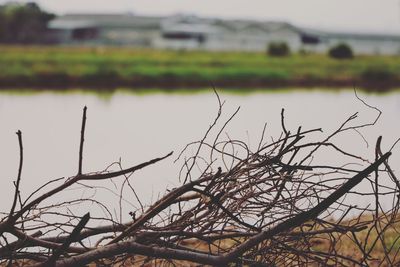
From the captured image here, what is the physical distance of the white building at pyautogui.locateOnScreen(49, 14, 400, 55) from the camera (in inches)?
2191

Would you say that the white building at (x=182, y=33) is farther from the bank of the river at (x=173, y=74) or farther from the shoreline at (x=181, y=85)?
the shoreline at (x=181, y=85)

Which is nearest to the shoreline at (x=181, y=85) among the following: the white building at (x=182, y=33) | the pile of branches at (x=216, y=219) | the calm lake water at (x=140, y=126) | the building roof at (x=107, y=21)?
the calm lake water at (x=140, y=126)

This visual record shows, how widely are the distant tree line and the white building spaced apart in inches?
134

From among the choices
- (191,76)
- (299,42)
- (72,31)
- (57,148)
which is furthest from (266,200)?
(299,42)

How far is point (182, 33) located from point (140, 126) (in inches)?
1711

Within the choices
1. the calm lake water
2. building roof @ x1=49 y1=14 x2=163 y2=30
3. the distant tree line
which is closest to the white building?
building roof @ x1=49 y1=14 x2=163 y2=30

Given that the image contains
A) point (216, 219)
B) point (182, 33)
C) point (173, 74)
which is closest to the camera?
point (216, 219)

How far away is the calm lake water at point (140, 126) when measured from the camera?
9.34 meters

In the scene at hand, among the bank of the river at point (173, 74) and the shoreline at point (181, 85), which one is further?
the bank of the river at point (173, 74)

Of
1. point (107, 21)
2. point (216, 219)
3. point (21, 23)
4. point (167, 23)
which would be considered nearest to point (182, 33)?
point (167, 23)

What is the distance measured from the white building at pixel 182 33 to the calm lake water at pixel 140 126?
32.4 meters

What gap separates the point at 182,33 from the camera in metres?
58.1

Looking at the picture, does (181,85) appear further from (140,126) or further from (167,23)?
(167,23)

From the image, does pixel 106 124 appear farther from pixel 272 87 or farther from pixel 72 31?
pixel 72 31
